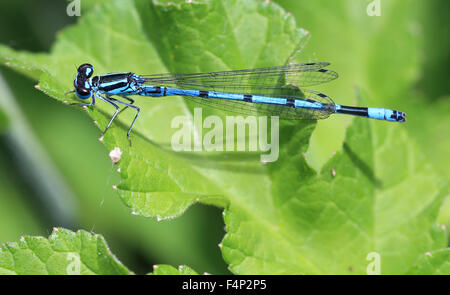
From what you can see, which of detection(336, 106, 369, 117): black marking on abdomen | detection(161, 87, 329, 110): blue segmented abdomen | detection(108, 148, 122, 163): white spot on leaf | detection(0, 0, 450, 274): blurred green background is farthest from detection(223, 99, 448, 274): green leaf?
detection(0, 0, 450, 274): blurred green background

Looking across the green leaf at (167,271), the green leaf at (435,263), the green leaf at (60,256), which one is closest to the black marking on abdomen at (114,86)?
the green leaf at (60,256)

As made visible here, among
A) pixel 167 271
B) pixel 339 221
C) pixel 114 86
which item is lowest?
pixel 167 271

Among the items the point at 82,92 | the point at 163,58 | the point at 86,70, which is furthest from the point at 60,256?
the point at 163,58

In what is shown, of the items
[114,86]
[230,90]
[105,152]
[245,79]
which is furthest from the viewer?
[105,152]

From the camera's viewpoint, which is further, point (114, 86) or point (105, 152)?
point (105, 152)

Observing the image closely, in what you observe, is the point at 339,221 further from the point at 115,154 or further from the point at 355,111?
the point at 115,154

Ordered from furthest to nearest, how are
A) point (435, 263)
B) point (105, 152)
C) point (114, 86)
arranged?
point (105, 152) < point (114, 86) < point (435, 263)
